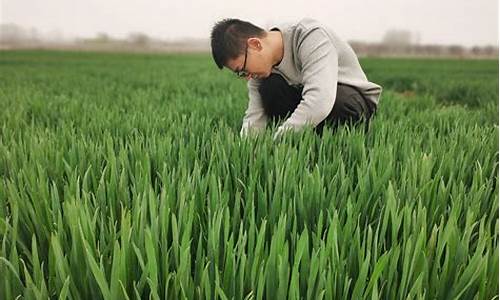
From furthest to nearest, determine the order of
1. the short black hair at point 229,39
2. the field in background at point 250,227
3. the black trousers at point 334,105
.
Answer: the black trousers at point 334,105 → the short black hair at point 229,39 → the field in background at point 250,227

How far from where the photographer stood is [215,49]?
5.48ft

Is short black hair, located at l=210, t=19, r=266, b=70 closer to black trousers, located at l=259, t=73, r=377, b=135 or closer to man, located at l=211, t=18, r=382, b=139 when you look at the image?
man, located at l=211, t=18, r=382, b=139

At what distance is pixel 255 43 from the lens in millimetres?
1685

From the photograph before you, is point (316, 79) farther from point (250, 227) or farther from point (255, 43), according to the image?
point (250, 227)

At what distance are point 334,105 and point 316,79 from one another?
0.28 m

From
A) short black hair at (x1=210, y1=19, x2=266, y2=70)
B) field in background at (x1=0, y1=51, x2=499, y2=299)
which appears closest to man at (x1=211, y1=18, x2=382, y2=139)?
short black hair at (x1=210, y1=19, x2=266, y2=70)

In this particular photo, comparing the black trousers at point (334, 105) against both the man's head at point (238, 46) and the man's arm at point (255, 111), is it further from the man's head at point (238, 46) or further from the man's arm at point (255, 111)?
the man's head at point (238, 46)

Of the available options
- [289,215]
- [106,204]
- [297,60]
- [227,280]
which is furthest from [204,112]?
[227,280]

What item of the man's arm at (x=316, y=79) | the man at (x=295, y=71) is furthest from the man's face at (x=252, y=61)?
the man's arm at (x=316, y=79)

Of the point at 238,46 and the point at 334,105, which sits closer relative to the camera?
the point at 238,46

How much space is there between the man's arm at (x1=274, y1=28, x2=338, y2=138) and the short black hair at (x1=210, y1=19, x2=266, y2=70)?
0.80 ft

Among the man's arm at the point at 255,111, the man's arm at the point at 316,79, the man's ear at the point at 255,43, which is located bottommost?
the man's arm at the point at 255,111

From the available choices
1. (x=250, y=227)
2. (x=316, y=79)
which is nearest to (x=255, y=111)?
(x=316, y=79)

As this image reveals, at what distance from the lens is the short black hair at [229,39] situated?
165 cm
